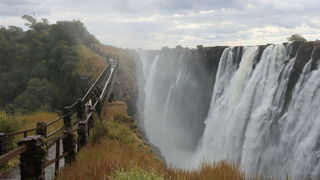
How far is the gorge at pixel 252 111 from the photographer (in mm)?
25703

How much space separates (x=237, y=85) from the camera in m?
36.3

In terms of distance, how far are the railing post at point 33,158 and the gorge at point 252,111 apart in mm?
9894

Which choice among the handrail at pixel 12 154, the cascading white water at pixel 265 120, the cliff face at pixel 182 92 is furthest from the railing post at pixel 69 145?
the cliff face at pixel 182 92

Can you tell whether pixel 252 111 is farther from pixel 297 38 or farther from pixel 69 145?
pixel 69 145

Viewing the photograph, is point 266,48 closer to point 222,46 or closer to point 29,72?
point 222,46

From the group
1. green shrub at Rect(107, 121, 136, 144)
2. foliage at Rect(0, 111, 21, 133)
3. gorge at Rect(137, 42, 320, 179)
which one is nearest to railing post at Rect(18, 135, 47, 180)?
green shrub at Rect(107, 121, 136, 144)

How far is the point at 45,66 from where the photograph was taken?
36281 millimetres

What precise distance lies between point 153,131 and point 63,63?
73.7 ft

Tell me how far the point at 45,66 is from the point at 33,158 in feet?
101

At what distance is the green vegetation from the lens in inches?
1201

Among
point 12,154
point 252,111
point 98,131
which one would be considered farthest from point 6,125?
point 252,111

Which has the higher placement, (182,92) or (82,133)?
(82,133)

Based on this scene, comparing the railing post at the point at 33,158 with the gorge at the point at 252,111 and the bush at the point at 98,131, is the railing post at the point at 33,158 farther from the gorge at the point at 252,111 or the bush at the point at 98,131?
the gorge at the point at 252,111

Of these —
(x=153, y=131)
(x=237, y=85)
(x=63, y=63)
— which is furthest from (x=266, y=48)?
(x=153, y=131)
